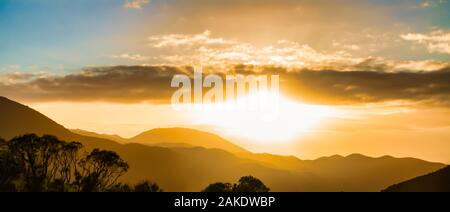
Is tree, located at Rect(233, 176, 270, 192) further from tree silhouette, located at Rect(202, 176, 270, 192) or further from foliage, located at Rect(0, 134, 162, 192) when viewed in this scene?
foliage, located at Rect(0, 134, 162, 192)

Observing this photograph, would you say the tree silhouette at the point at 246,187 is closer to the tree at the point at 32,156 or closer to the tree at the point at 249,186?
the tree at the point at 249,186

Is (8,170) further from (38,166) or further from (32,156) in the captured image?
(32,156)

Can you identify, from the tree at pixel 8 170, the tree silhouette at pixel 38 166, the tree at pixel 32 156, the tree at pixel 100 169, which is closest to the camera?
the tree at pixel 8 170

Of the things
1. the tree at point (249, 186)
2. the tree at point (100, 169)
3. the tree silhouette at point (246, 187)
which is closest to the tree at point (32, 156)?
the tree at point (100, 169)

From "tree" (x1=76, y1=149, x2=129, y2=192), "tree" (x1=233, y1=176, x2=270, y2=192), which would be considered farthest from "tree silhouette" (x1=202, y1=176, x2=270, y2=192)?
"tree" (x1=76, y1=149, x2=129, y2=192)

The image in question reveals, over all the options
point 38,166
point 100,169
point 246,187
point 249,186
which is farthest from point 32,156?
point 249,186

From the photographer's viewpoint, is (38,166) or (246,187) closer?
(38,166)

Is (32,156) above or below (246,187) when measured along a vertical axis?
above

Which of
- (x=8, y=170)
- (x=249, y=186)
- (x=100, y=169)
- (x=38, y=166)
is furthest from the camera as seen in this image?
(x=249, y=186)

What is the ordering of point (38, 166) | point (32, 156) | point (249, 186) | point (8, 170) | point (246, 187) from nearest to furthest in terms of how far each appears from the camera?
point (8, 170) < point (38, 166) < point (32, 156) < point (246, 187) < point (249, 186)
